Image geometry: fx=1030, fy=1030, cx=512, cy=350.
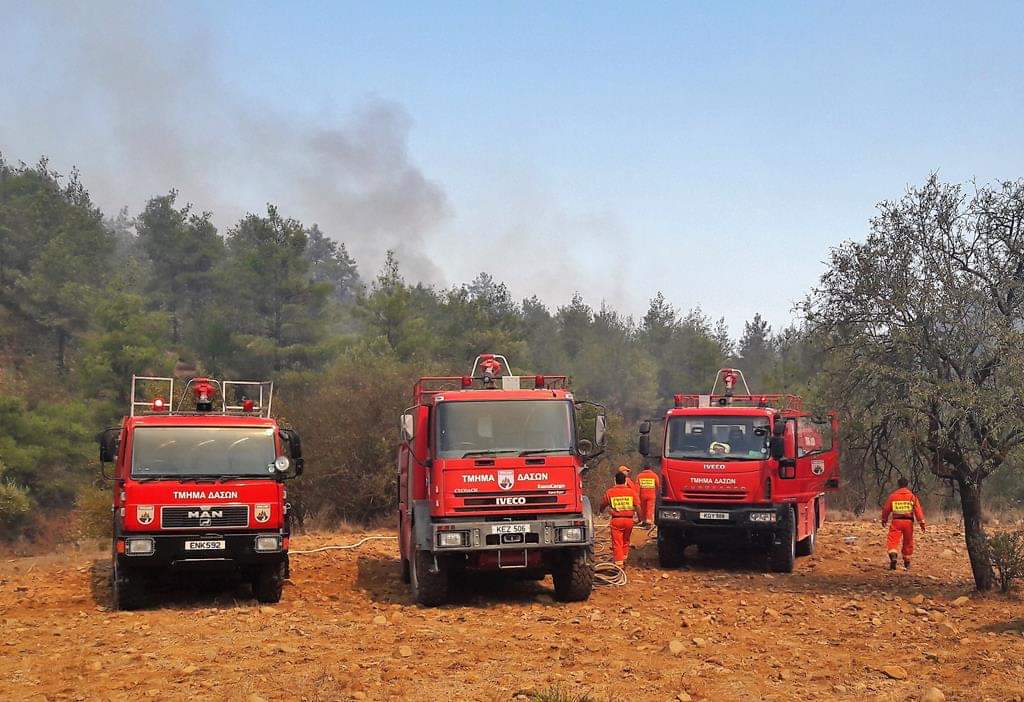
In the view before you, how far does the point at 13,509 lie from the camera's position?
34.6 meters

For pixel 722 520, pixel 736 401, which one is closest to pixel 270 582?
pixel 722 520

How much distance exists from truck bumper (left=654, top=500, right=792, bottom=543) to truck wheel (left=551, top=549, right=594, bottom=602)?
11.9ft

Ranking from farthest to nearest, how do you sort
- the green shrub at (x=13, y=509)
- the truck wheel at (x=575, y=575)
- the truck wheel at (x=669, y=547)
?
1. the green shrub at (x=13, y=509)
2. the truck wheel at (x=669, y=547)
3. the truck wheel at (x=575, y=575)

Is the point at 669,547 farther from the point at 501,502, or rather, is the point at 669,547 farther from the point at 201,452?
the point at 201,452

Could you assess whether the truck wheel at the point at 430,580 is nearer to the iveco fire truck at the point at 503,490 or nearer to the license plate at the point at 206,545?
the iveco fire truck at the point at 503,490

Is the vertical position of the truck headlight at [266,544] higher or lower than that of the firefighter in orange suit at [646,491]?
lower

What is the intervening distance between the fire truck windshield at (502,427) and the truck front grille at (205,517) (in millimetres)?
2478

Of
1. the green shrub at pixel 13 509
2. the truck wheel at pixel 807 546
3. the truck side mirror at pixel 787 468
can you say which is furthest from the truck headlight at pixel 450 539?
the green shrub at pixel 13 509

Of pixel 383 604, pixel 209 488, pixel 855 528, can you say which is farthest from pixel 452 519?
pixel 855 528

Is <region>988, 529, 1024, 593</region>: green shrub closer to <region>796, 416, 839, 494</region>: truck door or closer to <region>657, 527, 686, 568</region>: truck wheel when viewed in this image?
<region>796, 416, 839, 494</region>: truck door

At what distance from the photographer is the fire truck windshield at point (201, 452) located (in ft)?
40.4

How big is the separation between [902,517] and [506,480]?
23.6 ft

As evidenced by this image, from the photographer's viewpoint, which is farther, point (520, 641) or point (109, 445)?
point (109, 445)

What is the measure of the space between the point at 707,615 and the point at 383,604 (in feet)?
13.2
